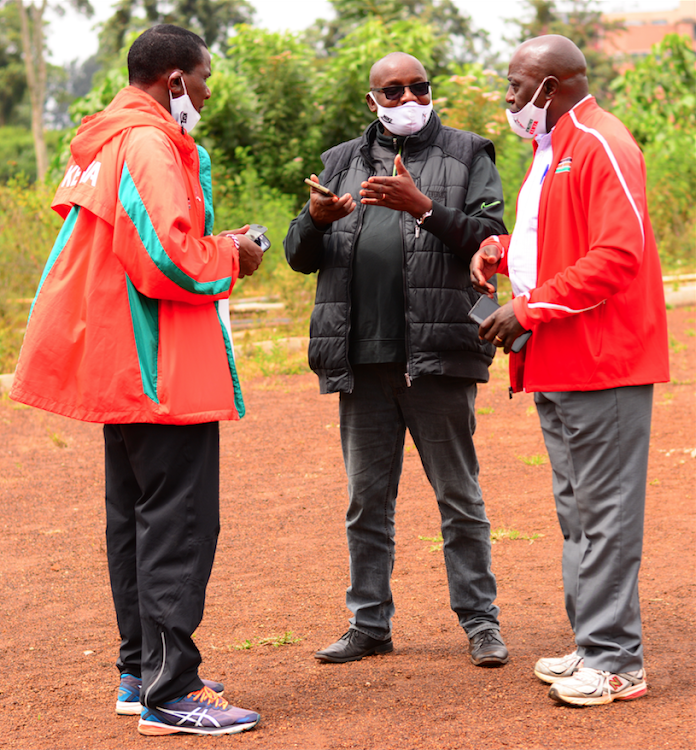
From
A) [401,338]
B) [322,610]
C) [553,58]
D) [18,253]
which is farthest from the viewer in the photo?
[18,253]

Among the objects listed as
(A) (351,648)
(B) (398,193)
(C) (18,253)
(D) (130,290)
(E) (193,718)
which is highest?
(B) (398,193)

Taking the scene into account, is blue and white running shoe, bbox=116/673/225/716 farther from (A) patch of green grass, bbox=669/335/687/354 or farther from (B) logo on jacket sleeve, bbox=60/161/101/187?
(A) patch of green grass, bbox=669/335/687/354

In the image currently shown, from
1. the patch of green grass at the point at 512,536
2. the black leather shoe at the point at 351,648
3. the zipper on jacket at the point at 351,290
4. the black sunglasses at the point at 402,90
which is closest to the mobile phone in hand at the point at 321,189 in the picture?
the zipper on jacket at the point at 351,290

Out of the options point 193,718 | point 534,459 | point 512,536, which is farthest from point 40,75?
point 193,718

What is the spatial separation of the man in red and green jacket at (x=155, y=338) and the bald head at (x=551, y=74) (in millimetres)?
1033

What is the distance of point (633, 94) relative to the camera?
76.8ft

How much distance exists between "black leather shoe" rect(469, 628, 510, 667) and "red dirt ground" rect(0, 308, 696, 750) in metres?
0.05

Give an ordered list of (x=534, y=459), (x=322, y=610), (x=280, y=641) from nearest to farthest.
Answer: (x=280, y=641) < (x=322, y=610) < (x=534, y=459)

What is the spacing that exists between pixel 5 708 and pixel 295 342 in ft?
26.6

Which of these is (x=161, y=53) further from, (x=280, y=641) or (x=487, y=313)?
(x=280, y=641)

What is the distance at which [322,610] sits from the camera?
448 centimetres

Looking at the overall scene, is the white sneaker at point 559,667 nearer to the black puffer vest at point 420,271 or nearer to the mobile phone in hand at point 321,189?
the black puffer vest at point 420,271

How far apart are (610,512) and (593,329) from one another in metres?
0.59

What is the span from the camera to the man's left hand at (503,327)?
3246 millimetres
